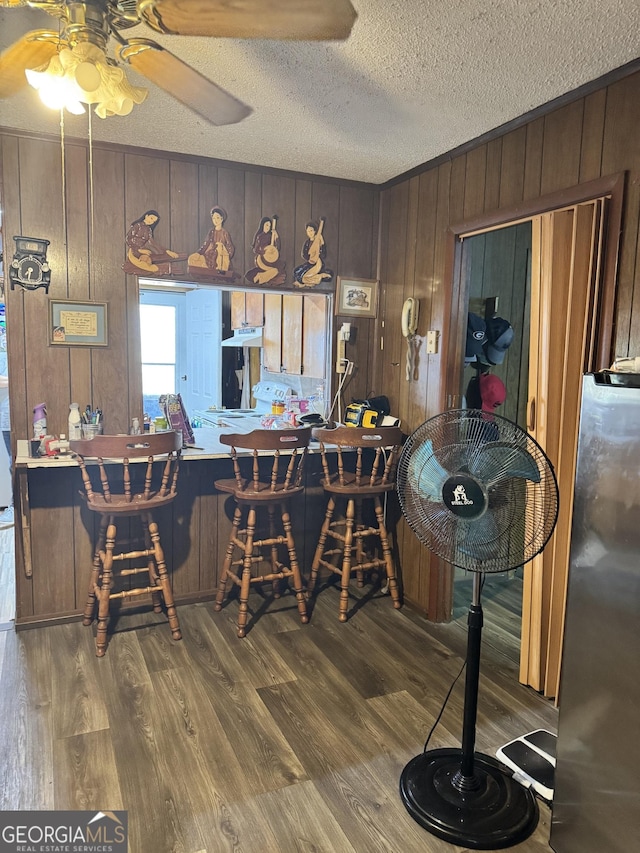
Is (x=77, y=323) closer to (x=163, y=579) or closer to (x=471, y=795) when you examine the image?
(x=163, y=579)

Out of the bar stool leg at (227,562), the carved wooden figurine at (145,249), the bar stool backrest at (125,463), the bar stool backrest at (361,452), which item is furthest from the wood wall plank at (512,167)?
the bar stool leg at (227,562)

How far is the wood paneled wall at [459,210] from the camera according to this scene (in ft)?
6.66

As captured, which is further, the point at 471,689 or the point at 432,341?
the point at 432,341

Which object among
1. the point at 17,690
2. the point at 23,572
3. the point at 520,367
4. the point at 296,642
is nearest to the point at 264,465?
the point at 296,642

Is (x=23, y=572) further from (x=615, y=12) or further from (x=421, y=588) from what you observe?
(x=615, y=12)

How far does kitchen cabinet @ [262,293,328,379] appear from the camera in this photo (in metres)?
3.60

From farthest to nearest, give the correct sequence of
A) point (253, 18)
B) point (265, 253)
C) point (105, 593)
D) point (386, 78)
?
1. point (265, 253)
2. point (105, 593)
3. point (386, 78)
4. point (253, 18)

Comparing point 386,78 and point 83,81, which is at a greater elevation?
point 386,78

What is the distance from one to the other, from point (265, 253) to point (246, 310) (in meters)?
1.58

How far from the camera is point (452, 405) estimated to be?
2.98 meters

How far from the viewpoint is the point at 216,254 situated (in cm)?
311

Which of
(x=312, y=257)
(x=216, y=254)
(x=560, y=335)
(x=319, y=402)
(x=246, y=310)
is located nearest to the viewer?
(x=560, y=335)

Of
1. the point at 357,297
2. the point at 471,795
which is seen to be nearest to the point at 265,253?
the point at 357,297

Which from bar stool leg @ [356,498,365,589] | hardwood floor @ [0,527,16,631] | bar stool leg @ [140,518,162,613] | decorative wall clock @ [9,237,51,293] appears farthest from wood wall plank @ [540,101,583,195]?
hardwood floor @ [0,527,16,631]
